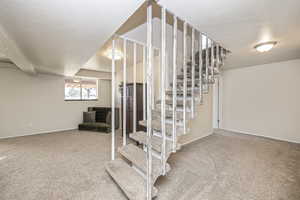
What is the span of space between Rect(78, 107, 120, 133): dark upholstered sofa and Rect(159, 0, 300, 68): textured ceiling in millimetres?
4179

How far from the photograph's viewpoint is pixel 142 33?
239cm

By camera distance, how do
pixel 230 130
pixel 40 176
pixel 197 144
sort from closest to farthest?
pixel 40 176 → pixel 197 144 → pixel 230 130

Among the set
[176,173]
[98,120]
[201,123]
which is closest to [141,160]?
[176,173]

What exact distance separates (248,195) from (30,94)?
20.6 feet

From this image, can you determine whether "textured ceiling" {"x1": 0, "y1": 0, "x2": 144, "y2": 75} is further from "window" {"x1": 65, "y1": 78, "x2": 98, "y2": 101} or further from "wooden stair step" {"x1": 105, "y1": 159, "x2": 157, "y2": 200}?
"window" {"x1": 65, "y1": 78, "x2": 98, "y2": 101}

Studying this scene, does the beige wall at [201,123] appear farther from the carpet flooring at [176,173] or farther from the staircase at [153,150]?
the staircase at [153,150]

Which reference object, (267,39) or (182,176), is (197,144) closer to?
(182,176)

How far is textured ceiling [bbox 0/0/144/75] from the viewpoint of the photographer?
3.87 ft

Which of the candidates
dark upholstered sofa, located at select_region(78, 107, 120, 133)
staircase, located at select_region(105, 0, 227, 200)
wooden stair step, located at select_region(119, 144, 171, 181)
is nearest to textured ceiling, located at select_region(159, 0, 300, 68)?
staircase, located at select_region(105, 0, 227, 200)

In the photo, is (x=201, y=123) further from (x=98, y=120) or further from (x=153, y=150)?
(x=98, y=120)

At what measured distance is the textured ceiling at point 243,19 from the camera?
143 cm

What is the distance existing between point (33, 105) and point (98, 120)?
7.34ft

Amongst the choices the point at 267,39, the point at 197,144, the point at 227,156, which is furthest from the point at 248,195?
the point at 267,39

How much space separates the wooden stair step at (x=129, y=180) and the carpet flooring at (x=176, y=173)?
18 centimetres
